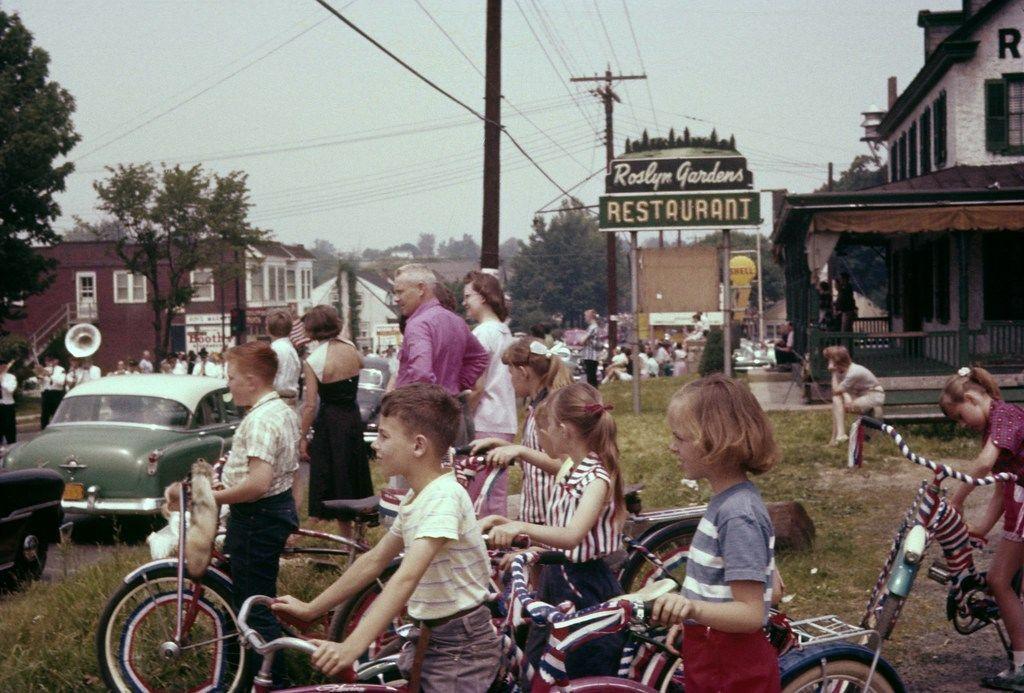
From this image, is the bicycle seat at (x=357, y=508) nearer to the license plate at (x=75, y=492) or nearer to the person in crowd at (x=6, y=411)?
the license plate at (x=75, y=492)

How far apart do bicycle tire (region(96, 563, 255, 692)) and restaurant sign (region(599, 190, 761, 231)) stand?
55.3ft

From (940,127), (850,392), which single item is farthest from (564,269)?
(850,392)

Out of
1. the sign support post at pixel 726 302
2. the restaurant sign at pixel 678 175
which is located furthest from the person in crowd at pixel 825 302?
the restaurant sign at pixel 678 175

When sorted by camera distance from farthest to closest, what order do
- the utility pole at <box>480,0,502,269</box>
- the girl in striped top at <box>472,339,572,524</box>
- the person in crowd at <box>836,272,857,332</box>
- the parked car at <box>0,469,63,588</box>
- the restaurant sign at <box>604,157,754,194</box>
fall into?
the person in crowd at <box>836,272,857,332</box> < the restaurant sign at <box>604,157,754,194</box> < the utility pole at <box>480,0,502,269</box> < the parked car at <box>0,469,63,588</box> < the girl in striped top at <box>472,339,572,524</box>

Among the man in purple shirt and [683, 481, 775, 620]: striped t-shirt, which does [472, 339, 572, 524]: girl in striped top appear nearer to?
the man in purple shirt

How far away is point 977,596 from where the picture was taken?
5973 millimetres

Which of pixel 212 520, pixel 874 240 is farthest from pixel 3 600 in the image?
pixel 874 240

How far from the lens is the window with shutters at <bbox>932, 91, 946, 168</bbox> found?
27250 mm

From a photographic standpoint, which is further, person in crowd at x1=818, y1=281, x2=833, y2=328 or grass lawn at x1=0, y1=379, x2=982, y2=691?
person in crowd at x1=818, y1=281, x2=833, y2=328

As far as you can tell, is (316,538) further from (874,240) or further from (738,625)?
(874,240)

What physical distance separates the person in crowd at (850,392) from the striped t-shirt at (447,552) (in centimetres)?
1289

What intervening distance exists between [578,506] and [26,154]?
45.8 meters

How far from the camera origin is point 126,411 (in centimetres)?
1291

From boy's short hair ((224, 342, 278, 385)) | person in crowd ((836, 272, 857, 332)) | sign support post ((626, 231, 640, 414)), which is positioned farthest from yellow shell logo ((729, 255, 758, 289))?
boy's short hair ((224, 342, 278, 385))
